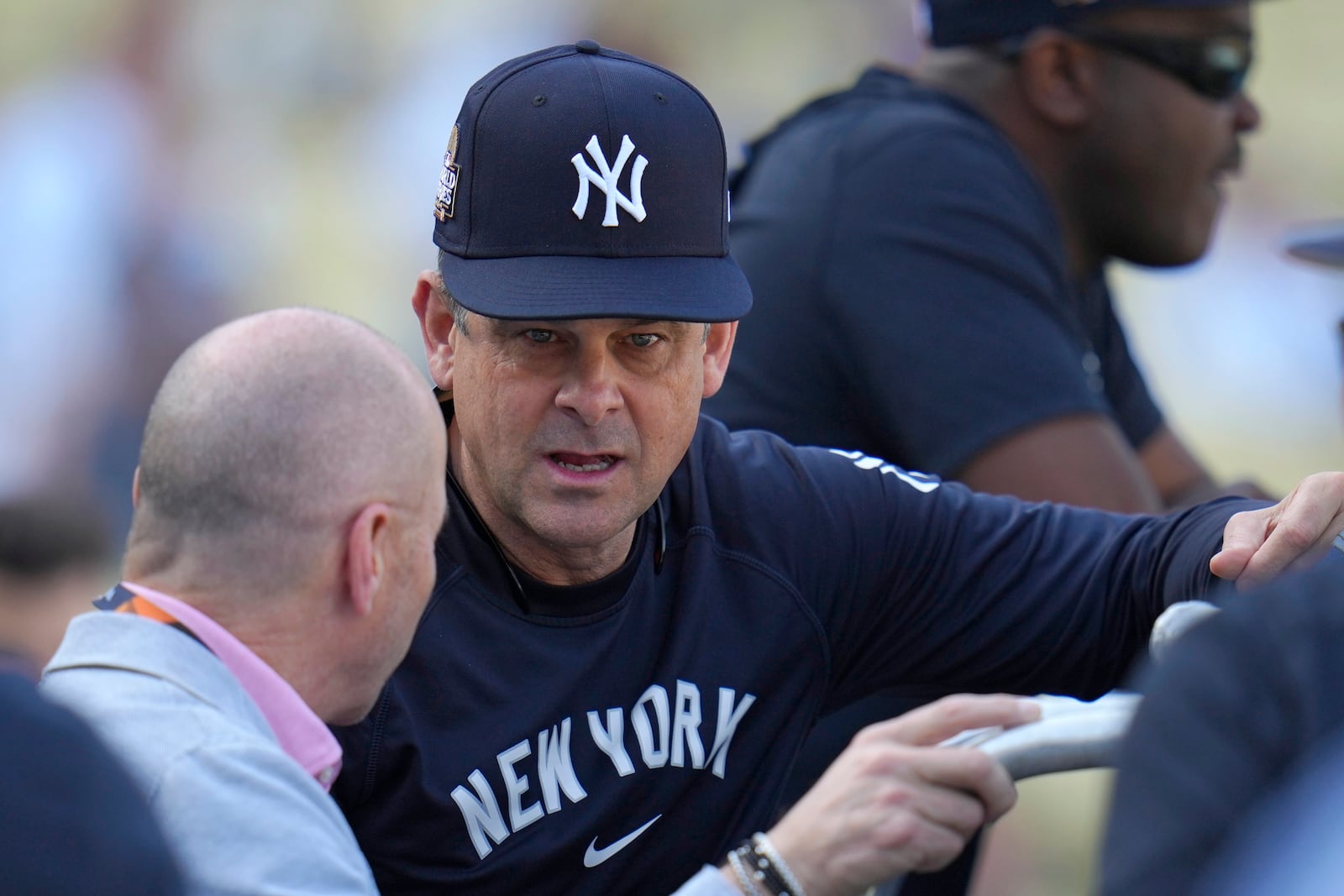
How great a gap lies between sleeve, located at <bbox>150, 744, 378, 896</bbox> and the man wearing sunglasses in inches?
53.0

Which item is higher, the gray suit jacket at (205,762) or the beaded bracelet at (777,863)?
the gray suit jacket at (205,762)

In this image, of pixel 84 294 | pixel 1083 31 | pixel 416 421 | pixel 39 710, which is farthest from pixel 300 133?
pixel 39 710

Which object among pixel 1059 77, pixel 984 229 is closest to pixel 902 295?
pixel 984 229

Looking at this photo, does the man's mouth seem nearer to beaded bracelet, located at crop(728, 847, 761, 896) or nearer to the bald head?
the bald head

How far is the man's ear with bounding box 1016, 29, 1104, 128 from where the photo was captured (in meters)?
3.42

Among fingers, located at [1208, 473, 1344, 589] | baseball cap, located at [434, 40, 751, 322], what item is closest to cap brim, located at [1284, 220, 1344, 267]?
fingers, located at [1208, 473, 1344, 589]

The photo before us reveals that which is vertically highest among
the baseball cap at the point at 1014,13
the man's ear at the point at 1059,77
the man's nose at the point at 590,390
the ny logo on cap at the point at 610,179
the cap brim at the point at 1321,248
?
the ny logo on cap at the point at 610,179

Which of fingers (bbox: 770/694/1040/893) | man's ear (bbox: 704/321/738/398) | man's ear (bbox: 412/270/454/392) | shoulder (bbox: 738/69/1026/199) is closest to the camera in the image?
fingers (bbox: 770/694/1040/893)

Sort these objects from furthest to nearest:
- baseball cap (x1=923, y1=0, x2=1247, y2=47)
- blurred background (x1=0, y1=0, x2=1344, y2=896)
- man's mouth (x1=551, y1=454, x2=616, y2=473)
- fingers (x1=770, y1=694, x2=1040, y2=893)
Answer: blurred background (x1=0, y1=0, x2=1344, y2=896), baseball cap (x1=923, y1=0, x2=1247, y2=47), man's mouth (x1=551, y1=454, x2=616, y2=473), fingers (x1=770, y1=694, x2=1040, y2=893)

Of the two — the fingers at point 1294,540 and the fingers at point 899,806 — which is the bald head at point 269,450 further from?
the fingers at point 1294,540

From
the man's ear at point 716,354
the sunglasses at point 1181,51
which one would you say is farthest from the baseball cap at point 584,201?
the sunglasses at point 1181,51

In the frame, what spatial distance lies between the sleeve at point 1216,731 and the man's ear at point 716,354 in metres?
1.37

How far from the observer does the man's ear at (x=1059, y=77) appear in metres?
3.42

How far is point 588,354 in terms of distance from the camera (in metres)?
2.23
